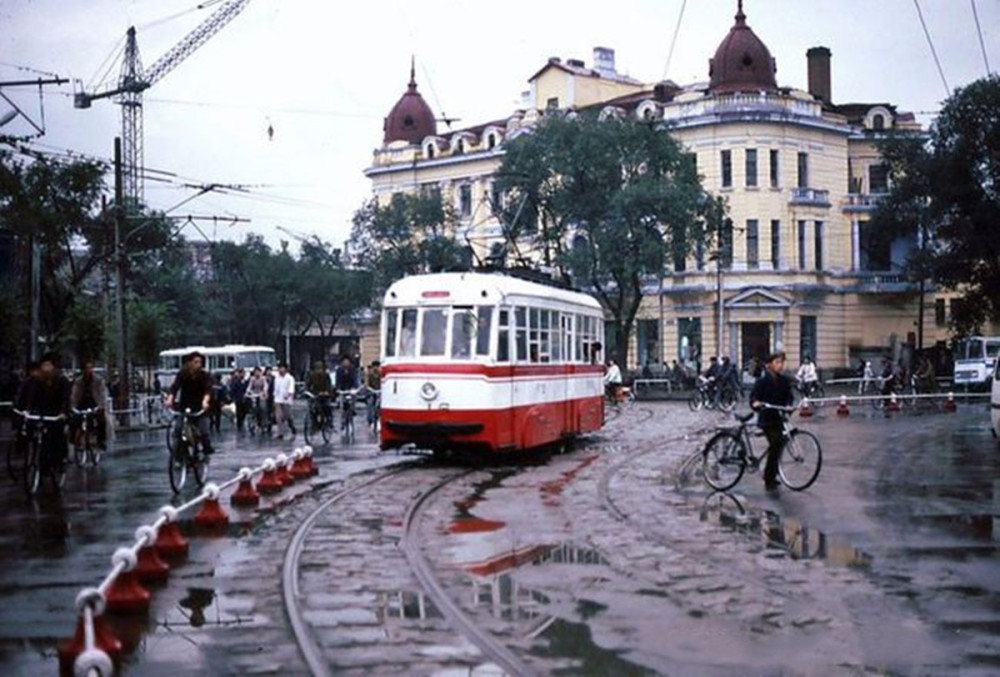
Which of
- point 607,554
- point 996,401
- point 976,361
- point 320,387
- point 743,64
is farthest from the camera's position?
point 743,64

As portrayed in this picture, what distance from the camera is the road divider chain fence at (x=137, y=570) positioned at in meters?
8.37

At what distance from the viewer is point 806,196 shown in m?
76.7

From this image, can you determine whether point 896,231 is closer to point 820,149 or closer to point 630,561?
point 820,149

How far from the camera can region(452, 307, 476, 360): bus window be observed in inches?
939

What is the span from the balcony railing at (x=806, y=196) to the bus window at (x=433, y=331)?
55.1 meters

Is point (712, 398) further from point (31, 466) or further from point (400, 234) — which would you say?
point (31, 466)

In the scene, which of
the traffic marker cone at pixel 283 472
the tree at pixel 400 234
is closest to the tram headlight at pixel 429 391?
the traffic marker cone at pixel 283 472

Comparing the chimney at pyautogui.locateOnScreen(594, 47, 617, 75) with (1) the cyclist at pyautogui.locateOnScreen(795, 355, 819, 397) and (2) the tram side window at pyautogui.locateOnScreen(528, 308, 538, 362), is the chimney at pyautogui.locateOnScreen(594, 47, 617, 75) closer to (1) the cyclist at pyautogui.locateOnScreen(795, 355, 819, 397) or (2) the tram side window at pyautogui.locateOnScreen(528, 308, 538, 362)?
(1) the cyclist at pyautogui.locateOnScreen(795, 355, 819, 397)

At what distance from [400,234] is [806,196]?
2113 centimetres

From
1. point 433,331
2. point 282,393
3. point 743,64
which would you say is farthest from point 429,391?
point 743,64

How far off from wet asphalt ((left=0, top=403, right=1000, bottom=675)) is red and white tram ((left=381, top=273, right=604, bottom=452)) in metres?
0.93

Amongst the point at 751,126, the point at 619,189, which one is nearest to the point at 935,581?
the point at 619,189

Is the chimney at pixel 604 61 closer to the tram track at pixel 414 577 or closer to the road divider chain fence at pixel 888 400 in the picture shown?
the road divider chain fence at pixel 888 400

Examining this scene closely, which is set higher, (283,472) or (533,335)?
(533,335)
